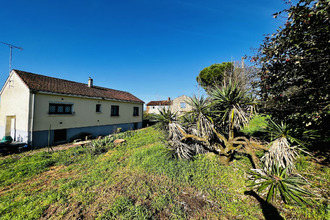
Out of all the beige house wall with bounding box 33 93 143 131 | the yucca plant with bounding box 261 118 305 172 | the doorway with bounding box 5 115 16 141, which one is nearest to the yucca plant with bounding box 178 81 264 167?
the yucca plant with bounding box 261 118 305 172

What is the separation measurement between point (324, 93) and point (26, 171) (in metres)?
11.3

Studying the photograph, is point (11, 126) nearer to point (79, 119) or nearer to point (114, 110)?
point (79, 119)

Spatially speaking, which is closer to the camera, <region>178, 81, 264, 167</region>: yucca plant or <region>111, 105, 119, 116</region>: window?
<region>178, 81, 264, 167</region>: yucca plant

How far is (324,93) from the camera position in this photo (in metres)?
3.14

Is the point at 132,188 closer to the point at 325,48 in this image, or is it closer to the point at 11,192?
the point at 11,192

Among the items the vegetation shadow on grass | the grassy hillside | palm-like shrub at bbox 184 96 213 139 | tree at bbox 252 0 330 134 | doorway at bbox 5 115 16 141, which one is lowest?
the grassy hillside

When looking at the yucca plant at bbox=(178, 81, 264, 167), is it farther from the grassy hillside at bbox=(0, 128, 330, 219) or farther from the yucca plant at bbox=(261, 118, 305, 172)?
the grassy hillside at bbox=(0, 128, 330, 219)

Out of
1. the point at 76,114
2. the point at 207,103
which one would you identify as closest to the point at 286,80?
the point at 207,103

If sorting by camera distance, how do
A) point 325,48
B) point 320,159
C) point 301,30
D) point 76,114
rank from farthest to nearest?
point 76,114
point 320,159
point 301,30
point 325,48

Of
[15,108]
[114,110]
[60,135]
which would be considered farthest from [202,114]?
[15,108]

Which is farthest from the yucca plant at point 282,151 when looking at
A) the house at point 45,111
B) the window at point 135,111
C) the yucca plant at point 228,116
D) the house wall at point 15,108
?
the window at point 135,111

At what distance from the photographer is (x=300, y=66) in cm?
324

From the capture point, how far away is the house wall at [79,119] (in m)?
9.62

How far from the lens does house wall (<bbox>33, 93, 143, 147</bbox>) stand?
962 cm
